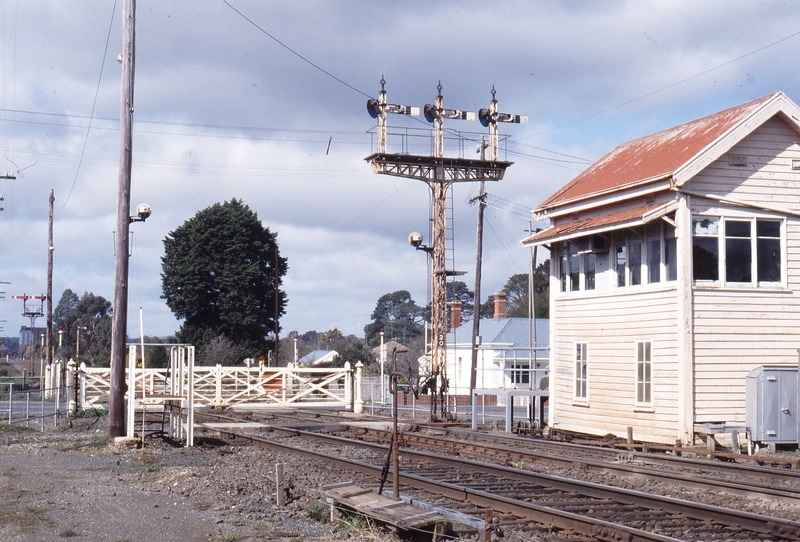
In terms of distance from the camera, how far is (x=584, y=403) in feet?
66.7

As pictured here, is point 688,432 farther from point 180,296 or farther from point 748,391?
point 180,296

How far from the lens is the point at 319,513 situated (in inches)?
381

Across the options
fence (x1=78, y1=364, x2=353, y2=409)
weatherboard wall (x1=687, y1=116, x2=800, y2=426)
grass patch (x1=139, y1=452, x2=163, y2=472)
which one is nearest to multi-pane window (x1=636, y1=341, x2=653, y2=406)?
weatherboard wall (x1=687, y1=116, x2=800, y2=426)

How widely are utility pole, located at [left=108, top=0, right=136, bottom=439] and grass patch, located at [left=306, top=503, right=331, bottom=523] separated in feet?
29.1

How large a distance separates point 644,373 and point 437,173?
549 inches

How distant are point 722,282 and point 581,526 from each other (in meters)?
10.5

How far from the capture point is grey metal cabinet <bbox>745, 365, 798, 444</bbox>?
635 inches

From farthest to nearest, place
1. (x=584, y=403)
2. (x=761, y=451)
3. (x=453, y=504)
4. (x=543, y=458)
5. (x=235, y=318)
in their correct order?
(x=235, y=318) → (x=584, y=403) → (x=761, y=451) → (x=543, y=458) → (x=453, y=504)

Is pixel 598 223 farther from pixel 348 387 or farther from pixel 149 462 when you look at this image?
pixel 348 387

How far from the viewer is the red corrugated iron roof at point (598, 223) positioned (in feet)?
58.4

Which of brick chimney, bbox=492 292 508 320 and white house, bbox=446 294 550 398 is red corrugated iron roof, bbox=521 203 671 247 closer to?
white house, bbox=446 294 550 398

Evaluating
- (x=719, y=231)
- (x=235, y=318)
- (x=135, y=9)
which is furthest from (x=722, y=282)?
(x=235, y=318)

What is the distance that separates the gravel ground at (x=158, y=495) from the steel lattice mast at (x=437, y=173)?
13340mm

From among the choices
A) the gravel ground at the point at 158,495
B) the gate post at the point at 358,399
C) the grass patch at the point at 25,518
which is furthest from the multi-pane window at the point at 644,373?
the gate post at the point at 358,399
